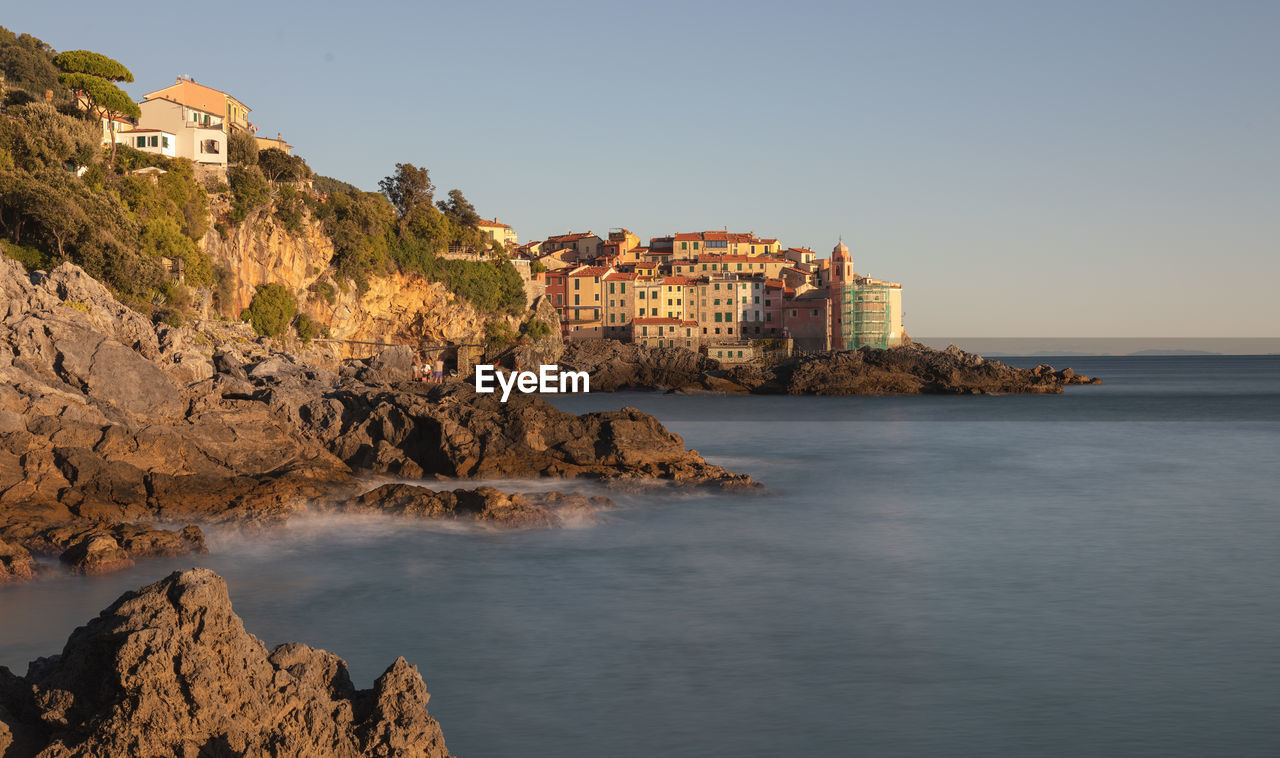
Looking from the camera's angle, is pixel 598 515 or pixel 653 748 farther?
pixel 598 515

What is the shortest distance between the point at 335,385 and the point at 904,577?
16.8 meters

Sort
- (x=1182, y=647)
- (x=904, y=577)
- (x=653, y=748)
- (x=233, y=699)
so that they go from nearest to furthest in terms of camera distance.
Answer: (x=233, y=699), (x=653, y=748), (x=1182, y=647), (x=904, y=577)

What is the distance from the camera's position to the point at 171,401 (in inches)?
768

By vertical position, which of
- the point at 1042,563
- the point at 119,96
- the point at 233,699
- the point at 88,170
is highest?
the point at 119,96

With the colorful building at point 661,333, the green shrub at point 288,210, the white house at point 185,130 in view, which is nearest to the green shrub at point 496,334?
the colorful building at point 661,333

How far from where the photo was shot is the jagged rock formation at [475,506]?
15.9 metres

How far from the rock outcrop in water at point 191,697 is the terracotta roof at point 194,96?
4573cm

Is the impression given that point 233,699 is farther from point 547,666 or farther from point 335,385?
point 335,385

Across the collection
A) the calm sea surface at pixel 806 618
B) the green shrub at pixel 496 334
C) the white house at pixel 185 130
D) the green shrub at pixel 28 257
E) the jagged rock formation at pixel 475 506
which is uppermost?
the white house at pixel 185 130

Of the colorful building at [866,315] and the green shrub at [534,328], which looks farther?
the colorful building at [866,315]

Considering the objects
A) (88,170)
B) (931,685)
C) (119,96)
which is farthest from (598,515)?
(119,96)

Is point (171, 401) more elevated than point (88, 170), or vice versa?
point (88, 170)

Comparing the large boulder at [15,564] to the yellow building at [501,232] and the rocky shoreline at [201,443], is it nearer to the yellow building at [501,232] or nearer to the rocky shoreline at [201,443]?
the rocky shoreline at [201,443]

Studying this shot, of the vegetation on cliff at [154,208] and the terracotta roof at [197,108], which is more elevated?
the terracotta roof at [197,108]
